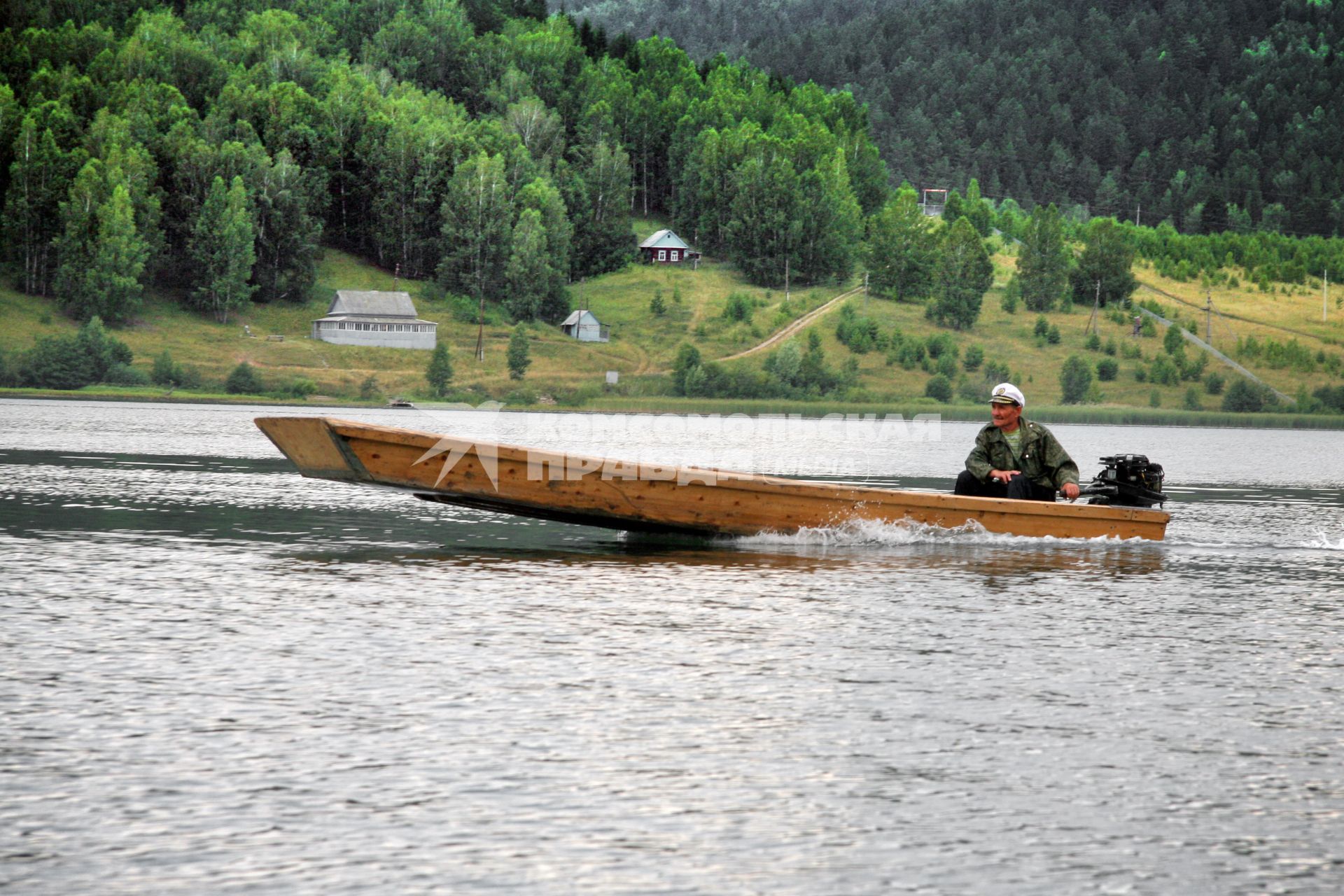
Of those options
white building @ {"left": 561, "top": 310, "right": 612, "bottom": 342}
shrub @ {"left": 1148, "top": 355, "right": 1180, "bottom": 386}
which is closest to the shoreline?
shrub @ {"left": 1148, "top": 355, "right": 1180, "bottom": 386}

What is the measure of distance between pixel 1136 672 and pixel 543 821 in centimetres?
707

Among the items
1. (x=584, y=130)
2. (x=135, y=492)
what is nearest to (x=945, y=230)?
(x=584, y=130)

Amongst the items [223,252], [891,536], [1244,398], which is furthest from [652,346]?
[891,536]

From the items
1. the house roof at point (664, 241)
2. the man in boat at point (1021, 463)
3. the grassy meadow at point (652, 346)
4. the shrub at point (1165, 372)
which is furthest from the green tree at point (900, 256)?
the man in boat at point (1021, 463)

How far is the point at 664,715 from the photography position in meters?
11.5

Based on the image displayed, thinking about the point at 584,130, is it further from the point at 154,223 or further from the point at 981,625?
the point at 981,625

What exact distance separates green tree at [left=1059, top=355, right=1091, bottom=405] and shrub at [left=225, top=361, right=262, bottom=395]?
74.2m

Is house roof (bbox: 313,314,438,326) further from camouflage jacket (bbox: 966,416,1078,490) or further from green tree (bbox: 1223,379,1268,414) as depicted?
camouflage jacket (bbox: 966,416,1078,490)

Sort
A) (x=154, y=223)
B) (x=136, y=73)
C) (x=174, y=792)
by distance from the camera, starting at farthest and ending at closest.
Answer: (x=136, y=73)
(x=154, y=223)
(x=174, y=792)

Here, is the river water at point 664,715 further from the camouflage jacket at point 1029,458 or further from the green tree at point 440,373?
the green tree at point 440,373

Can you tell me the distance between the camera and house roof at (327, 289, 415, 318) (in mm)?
139875

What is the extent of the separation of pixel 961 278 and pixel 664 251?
36153 mm

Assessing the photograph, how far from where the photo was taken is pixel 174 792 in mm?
9133

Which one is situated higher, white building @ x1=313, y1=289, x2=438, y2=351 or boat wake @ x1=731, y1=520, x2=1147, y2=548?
white building @ x1=313, y1=289, x2=438, y2=351
